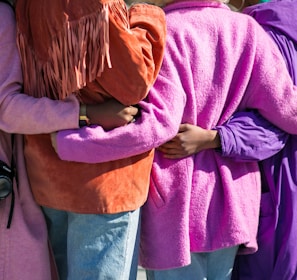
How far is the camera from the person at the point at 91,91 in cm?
196

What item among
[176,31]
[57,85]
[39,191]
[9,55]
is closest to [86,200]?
[39,191]

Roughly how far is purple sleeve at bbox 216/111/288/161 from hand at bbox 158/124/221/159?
0.04 m

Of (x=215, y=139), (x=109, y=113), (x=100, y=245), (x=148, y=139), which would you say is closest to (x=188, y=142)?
(x=215, y=139)

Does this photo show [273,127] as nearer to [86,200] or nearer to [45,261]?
[86,200]

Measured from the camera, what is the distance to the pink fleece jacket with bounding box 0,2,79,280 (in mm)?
2025

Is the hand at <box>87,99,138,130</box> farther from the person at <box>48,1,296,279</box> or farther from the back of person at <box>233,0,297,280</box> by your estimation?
the back of person at <box>233,0,297,280</box>

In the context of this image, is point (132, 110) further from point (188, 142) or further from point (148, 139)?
point (188, 142)

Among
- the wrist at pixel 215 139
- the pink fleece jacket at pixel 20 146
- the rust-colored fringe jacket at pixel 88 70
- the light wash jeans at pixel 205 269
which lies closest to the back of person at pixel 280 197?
the light wash jeans at pixel 205 269

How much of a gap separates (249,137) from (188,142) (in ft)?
0.77

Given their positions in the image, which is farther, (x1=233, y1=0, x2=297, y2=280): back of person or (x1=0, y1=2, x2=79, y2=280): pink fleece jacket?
(x1=233, y1=0, x2=297, y2=280): back of person

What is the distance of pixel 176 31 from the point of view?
7.30 ft

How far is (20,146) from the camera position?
2.17 meters

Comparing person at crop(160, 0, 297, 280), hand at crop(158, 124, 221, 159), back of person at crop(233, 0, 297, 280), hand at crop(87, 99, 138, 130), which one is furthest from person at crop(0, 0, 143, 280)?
back of person at crop(233, 0, 297, 280)

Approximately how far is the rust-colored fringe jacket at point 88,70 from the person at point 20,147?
0.03 meters
